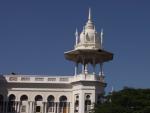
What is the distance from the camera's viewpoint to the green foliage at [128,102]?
71.8 m

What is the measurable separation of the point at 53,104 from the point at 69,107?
2.49m

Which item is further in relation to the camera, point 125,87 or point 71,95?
point 71,95

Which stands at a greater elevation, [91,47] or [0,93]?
[91,47]

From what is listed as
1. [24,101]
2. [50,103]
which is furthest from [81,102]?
[24,101]

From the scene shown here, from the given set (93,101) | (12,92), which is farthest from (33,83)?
(93,101)

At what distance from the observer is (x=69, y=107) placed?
84.9 meters

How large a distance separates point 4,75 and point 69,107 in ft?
33.8

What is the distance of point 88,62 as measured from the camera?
87.0 metres

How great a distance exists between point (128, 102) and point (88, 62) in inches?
602

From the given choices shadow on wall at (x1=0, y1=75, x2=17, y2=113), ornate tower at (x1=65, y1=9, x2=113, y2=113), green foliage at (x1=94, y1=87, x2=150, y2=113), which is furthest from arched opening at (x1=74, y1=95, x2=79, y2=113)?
shadow on wall at (x1=0, y1=75, x2=17, y2=113)

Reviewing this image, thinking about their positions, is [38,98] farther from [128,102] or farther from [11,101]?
[128,102]

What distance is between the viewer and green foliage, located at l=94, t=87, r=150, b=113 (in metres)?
71.8

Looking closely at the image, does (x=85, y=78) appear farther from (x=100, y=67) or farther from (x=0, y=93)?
(x=0, y=93)

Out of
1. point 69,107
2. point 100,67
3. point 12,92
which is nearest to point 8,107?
point 12,92
